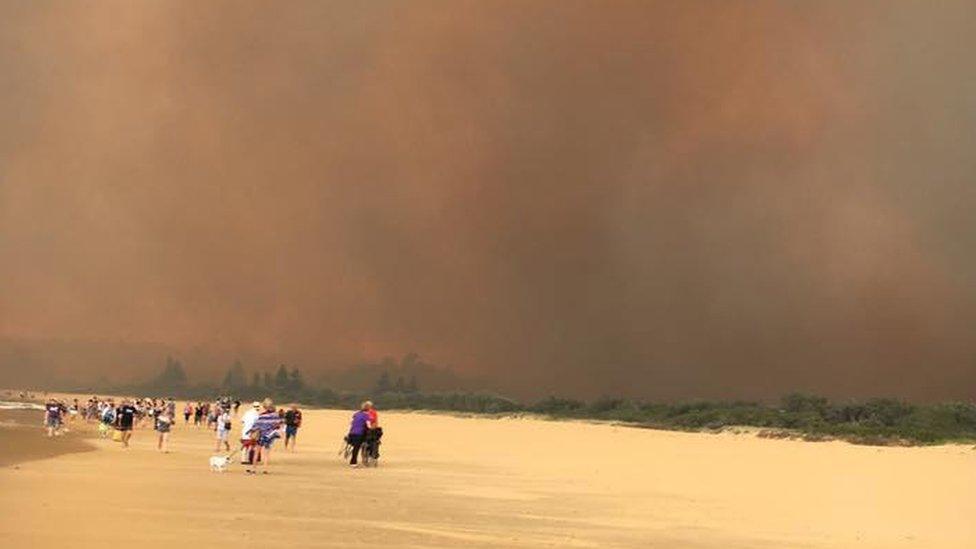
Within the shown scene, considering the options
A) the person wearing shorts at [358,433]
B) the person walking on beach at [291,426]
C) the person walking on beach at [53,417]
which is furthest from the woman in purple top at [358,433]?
the person walking on beach at [53,417]

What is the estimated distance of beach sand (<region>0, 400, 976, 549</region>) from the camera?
1638 cm

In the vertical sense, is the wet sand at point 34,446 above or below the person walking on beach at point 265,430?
below

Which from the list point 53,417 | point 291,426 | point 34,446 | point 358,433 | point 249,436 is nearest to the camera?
point 249,436

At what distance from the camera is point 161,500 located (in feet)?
68.0

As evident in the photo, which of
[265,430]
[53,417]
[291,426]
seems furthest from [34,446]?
[265,430]

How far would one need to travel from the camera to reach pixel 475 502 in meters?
23.7

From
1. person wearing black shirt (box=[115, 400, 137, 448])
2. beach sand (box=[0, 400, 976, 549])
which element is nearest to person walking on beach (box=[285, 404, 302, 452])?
beach sand (box=[0, 400, 976, 549])

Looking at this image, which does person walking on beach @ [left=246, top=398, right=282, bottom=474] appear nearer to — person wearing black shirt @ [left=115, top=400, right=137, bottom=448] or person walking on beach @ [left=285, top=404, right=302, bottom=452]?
person walking on beach @ [left=285, top=404, right=302, bottom=452]

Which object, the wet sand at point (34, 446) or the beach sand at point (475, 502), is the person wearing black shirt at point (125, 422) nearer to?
the beach sand at point (475, 502)

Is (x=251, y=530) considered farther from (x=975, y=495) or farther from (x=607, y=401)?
(x=607, y=401)

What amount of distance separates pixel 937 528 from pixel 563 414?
120 meters

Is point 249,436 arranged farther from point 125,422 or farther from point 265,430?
point 125,422

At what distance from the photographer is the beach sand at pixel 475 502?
1638 cm

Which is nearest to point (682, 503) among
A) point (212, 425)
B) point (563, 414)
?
point (212, 425)
